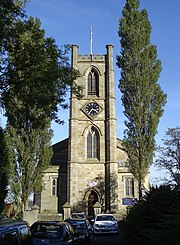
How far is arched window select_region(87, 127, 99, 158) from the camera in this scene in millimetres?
35062

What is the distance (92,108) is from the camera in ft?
119

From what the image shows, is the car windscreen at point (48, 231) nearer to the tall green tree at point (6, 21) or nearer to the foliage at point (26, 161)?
the tall green tree at point (6, 21)

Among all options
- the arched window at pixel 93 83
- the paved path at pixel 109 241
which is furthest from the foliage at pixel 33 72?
the arched window at pixel 93 83

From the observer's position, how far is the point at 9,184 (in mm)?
26078

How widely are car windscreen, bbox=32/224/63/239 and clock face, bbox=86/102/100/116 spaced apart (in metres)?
27.7

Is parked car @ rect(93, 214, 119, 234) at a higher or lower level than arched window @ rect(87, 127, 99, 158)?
lower

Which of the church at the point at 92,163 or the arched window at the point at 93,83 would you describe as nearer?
the church at the point at 92,163

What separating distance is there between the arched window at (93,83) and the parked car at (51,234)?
29.4 metres

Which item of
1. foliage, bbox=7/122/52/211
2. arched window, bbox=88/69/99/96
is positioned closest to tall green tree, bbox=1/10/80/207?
foliage, bbox=7/122/52/211

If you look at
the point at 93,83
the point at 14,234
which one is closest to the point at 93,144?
the point at 93,83

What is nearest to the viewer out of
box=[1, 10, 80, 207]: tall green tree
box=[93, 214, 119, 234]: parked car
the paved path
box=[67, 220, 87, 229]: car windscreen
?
box=[1, 10, 80, 207]: tall green tree

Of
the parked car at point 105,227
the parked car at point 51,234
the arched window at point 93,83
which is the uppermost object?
the arched window at point 93,83

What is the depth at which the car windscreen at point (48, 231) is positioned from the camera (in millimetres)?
8375

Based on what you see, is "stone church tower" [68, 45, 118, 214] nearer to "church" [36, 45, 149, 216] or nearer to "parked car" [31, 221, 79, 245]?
"church" [36, 45, 149, 216]
